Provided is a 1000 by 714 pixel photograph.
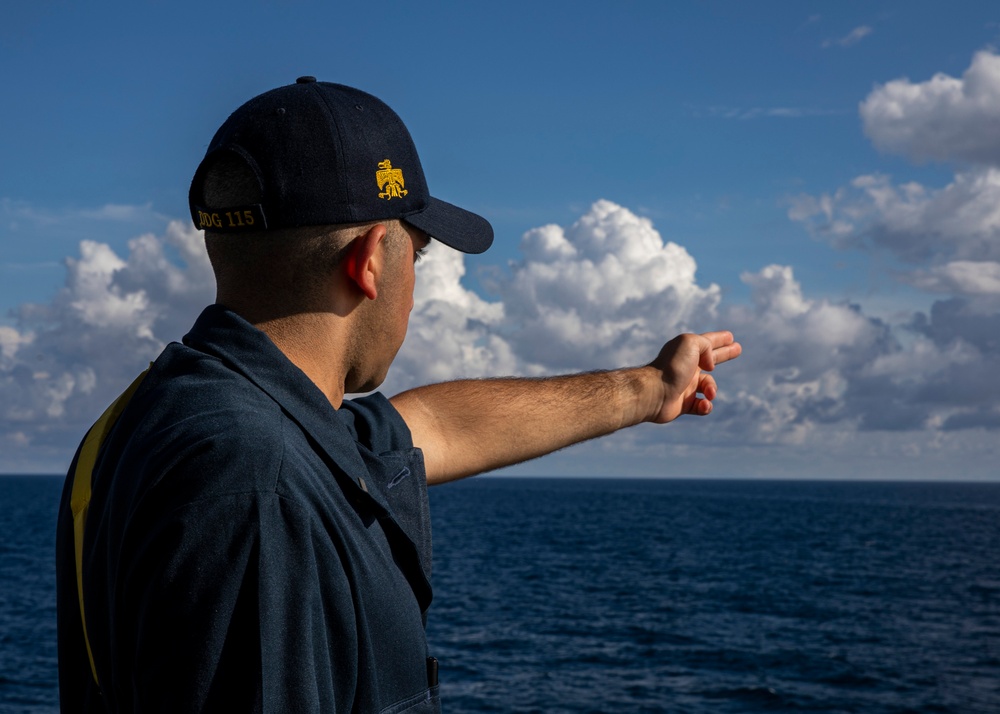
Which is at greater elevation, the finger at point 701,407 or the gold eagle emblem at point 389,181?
the gold eagle emblem at point 389,181

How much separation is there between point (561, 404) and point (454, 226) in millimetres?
1316

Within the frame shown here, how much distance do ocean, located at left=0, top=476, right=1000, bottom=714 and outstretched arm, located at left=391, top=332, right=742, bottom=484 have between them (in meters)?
26.3

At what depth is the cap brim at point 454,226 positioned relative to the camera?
2.48 m

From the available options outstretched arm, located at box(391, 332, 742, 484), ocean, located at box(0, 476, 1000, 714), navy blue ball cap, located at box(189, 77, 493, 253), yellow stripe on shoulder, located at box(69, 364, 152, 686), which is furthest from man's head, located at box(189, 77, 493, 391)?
ocean, located at box(0, 476, 1000, 714)

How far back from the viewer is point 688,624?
44.4m

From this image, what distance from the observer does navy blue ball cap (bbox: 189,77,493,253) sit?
2201mm

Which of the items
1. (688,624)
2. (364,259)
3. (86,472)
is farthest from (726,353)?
(688,624)

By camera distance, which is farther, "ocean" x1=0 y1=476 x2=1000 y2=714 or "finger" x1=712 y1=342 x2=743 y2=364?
"ocean" x1=0 y1=476 x2=1000 y2=714

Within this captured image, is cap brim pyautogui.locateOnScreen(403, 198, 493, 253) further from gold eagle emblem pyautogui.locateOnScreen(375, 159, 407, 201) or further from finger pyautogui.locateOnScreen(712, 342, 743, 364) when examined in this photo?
finger pyautogui.locateOnScreen(712, 342, 743, 364)

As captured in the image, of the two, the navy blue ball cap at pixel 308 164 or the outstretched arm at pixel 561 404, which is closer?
the navy blue ball cap at pixel 308 164

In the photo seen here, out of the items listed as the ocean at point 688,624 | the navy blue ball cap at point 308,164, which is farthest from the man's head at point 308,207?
the ocean at point 688,624

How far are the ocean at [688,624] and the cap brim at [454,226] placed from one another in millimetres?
27393

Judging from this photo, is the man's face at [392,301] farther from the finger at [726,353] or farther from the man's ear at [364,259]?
the finger at [726,353]

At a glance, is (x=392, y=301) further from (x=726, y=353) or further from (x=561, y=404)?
(x=726, y=353)
